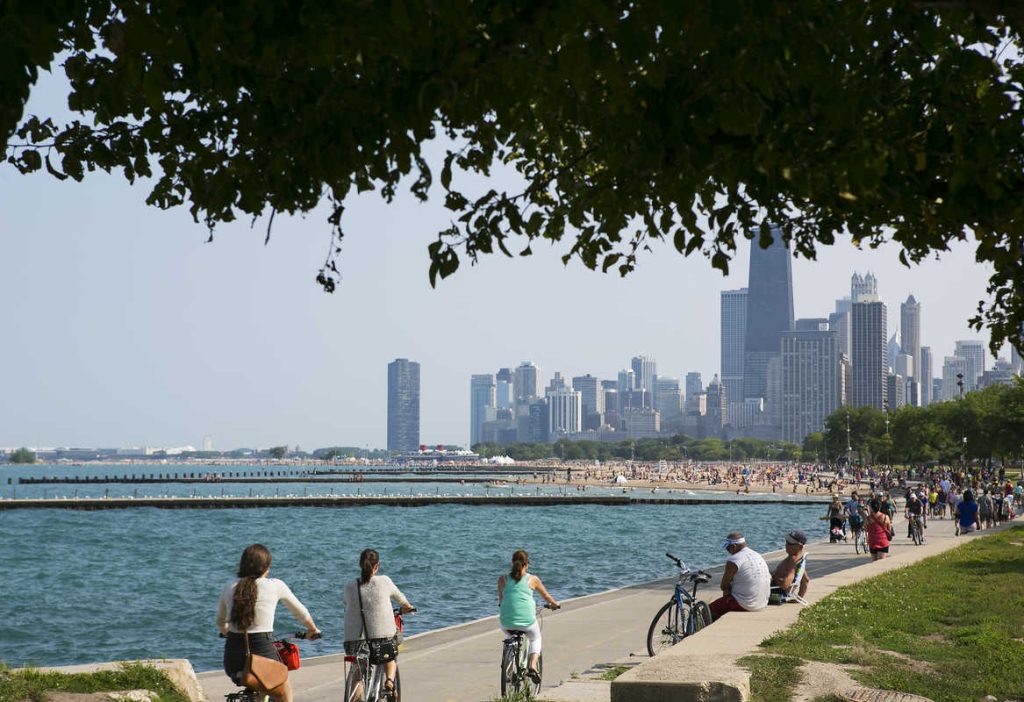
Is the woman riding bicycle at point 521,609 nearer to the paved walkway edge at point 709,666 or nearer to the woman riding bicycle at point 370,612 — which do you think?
the paved walkway edge at point 709,666

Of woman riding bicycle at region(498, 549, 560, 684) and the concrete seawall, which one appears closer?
woman riding bicycle at region(498, 549, 560, 684)

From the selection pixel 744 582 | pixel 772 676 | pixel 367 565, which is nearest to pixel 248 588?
pixel 367 565

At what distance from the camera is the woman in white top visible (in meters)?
8.43

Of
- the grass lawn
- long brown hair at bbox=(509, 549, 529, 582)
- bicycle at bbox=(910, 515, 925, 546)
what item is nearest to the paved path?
long brown hair at bbox=(509, 549, 529, 582)

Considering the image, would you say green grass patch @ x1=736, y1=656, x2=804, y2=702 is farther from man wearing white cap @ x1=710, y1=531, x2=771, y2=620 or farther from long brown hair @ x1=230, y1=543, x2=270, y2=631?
long brown hair @ x1=230, y1=543, x2=270, y2=631

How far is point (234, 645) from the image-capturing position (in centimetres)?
848

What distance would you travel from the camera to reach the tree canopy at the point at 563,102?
Answer: 17.1 feet

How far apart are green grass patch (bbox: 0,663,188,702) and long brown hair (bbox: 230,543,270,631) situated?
2954 mm

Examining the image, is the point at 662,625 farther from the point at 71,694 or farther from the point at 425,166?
the point at 425,166

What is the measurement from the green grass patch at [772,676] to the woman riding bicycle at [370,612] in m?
3.06

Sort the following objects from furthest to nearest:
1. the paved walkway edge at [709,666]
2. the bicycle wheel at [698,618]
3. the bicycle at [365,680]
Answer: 1. the bicycle wheel at [698,618]
2. the bicycle at [365,680]
3. the paved walkway edge at [709,666]

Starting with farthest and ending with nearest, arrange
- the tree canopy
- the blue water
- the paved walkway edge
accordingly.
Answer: the blue water
the paved walkway edge
the tree canopy

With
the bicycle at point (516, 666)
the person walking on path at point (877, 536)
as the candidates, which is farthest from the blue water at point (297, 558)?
the bicycle at point (516, 666)

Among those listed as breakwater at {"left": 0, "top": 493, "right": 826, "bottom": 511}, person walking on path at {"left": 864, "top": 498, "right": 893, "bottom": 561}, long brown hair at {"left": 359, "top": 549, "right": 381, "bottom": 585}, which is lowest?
breakwater at {"left": 0, "top": 493, "right": 826, "bottom": 511}
